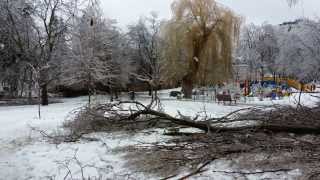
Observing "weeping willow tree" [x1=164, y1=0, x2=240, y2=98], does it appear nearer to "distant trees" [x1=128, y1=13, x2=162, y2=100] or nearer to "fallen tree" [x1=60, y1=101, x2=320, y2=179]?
"distant trees" [x1=128, y1=13, x2=162, y2=100]

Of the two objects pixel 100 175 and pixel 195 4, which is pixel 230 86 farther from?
pixel 100 175

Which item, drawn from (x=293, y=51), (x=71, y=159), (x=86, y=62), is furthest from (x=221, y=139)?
(x=293, y=51)

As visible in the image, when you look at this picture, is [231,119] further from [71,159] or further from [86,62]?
[86,62]

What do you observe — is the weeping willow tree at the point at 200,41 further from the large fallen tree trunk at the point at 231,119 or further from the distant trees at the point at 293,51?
the large fallen tree trunk at the point at 231,119

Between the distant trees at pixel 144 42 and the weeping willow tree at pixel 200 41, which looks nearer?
the weeping willow tree at pixel 200 41

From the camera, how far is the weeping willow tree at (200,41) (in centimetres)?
3791

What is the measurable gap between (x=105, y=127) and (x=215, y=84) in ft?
91.8

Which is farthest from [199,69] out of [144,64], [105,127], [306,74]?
[105,127]

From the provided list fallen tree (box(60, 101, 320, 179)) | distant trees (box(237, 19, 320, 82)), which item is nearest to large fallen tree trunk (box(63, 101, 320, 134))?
fallen tree (box(60, 101, 320, 179))

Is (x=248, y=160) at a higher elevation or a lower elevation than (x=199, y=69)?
lower

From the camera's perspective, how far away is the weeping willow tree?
1492 inches

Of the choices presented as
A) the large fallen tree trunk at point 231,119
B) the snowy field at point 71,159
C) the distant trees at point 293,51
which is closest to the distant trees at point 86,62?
the distant trees at point 293,51

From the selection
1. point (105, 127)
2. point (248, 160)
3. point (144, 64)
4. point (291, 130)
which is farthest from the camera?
point (144, 64)

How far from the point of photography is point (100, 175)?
26.4 feet
